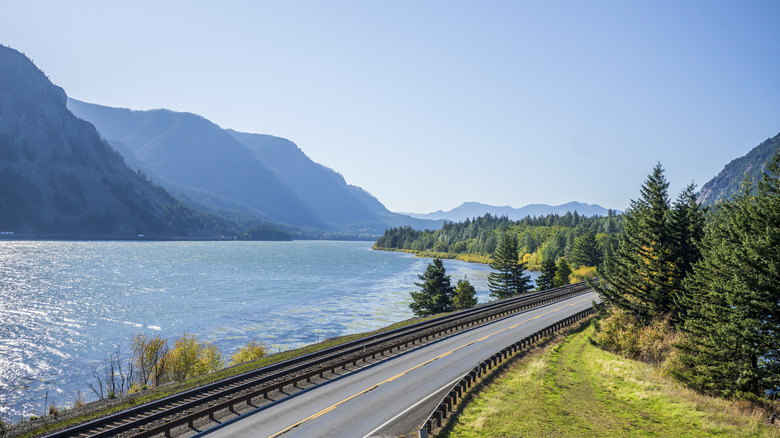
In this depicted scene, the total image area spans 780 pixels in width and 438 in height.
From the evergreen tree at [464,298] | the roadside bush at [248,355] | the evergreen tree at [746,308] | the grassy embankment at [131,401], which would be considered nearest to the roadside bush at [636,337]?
the evergreen tree at [746,308]

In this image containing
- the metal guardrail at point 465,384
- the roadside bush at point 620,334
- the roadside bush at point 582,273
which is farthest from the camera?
the roadside bush at point 582,273

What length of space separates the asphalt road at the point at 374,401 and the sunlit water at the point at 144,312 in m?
22.1

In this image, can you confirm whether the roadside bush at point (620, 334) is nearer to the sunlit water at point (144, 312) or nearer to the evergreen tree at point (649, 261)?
the evergreen tree at point (649, 261)

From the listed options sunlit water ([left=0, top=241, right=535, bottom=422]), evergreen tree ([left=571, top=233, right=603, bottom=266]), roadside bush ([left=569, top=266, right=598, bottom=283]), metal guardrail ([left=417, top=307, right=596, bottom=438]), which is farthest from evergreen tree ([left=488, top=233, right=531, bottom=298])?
evergreen tree ([left=571, top=233, right=603, bottom=266])

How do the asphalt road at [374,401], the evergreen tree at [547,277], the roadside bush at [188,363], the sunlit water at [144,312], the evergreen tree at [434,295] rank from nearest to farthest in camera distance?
the asphalt road at [374,401]
the roadside bush at [188,363]
the sunlit water at [144,312]
the evergreen tree at [434,295]
the evergreen tree at [547,277]

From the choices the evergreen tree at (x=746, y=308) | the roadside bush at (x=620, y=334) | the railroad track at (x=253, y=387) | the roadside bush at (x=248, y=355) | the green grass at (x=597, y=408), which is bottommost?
the roadside bush at (x=248, y=355)

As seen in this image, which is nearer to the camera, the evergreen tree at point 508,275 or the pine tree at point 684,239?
the pine tree at point 684,239

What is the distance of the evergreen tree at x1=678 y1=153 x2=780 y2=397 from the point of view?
73.2ft

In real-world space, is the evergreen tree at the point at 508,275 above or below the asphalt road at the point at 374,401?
above

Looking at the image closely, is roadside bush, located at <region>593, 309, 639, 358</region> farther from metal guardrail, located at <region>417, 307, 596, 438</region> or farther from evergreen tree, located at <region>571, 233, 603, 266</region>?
evergreen tree, located at <region>571, 233, 603, 266</region>

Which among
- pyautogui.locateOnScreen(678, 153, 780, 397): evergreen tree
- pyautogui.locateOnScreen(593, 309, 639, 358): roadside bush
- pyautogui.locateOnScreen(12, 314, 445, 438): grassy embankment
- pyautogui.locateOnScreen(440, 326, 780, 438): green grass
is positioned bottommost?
pyautogui.locateOnScreen(12, 314, 445, 438): grassy embankment

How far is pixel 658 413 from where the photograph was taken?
24.2 metres

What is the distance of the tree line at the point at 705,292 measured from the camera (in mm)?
22656

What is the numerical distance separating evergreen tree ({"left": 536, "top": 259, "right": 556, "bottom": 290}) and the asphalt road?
52.8 metres
